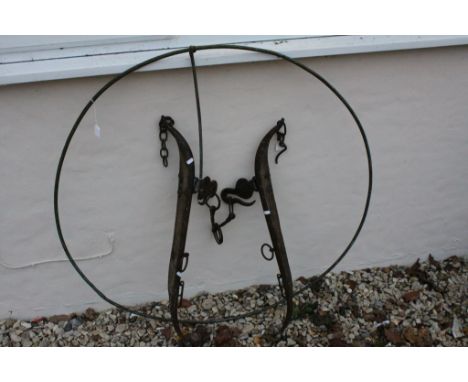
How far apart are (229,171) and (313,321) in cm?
75

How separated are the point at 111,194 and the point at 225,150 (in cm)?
49

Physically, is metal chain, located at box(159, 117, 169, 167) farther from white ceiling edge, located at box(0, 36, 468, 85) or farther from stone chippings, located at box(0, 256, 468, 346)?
stone chippings, located at box(0, 256, 468, 346)

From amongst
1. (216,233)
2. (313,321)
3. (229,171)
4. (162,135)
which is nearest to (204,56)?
(162,135)

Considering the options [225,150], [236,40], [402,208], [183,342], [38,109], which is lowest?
[183,342]

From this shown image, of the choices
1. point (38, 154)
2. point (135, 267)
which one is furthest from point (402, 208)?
point (38, 154)

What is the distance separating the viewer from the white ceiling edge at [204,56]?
1637 millimetres

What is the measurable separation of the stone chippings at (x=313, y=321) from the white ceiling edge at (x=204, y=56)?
106 cm

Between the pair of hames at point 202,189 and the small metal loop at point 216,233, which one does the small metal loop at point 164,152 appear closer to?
the pair of hames at point 202,189

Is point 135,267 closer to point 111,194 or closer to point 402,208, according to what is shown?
point 111,194

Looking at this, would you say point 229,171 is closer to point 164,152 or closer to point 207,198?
point 207,198

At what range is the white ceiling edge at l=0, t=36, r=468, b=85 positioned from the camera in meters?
1.64

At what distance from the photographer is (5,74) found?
5.32ft

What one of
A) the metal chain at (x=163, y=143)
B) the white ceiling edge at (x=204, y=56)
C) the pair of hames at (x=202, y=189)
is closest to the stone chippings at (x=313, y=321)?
the pair of hames at (x=202, y=189)

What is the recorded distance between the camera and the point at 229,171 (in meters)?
1.95
